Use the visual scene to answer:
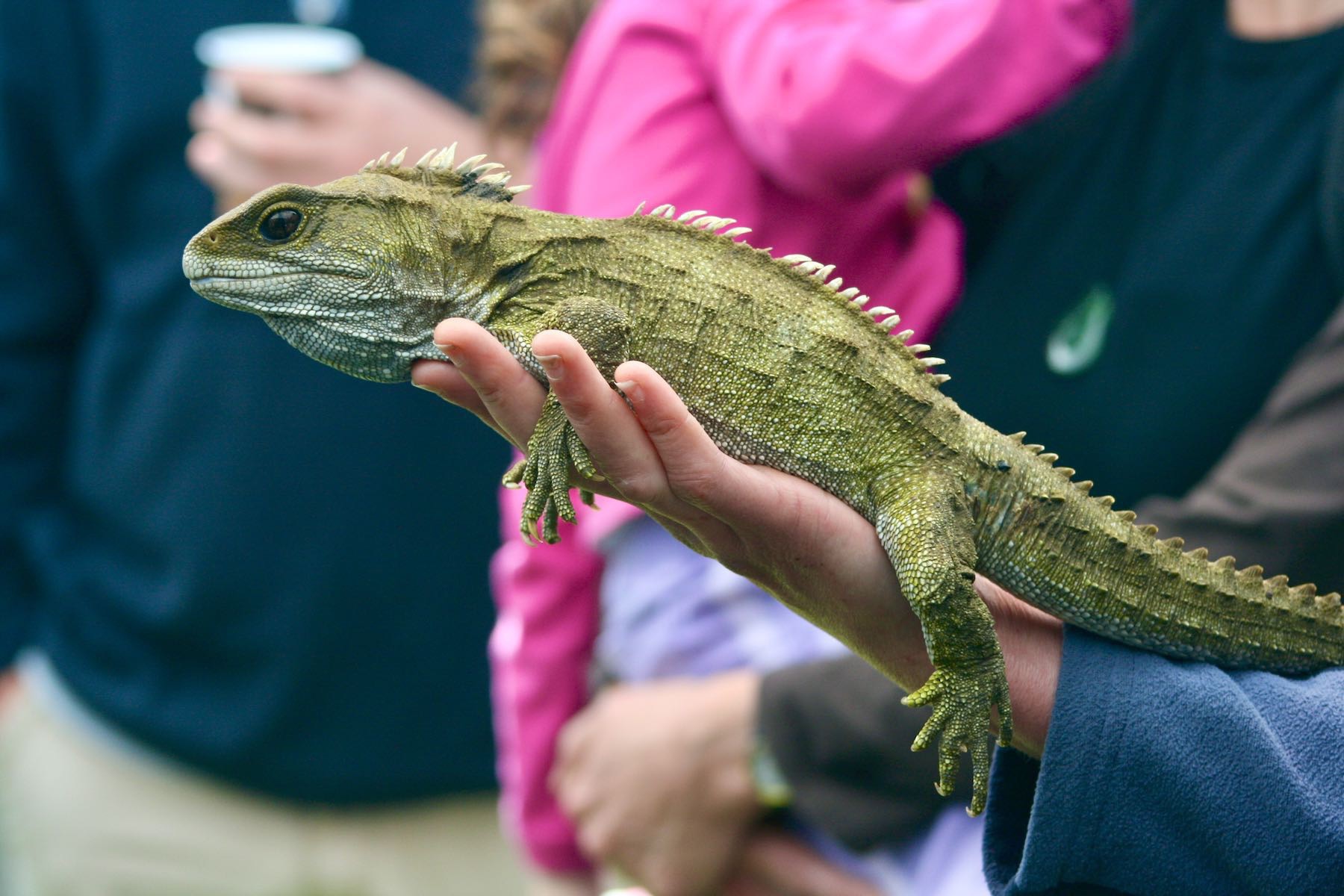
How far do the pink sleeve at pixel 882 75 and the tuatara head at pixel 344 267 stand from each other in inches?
36.4

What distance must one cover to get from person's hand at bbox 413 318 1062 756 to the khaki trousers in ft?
9.41

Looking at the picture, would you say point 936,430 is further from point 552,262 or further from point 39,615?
point 39,615

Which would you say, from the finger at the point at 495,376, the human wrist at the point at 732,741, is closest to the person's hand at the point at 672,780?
the human wrist at the point at 732,741

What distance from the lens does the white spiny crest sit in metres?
2.12

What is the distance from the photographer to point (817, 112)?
8.50 feet

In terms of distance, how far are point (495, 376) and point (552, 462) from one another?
17 centimetres

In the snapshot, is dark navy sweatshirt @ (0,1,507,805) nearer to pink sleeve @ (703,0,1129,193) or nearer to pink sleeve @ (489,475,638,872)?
pink sleeve @ (489,475,638,872)

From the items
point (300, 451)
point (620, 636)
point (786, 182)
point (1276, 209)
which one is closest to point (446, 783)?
point (300, 451)

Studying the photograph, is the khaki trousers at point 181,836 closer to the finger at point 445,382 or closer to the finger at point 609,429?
the finger at point 445,382

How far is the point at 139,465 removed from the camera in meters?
4.17

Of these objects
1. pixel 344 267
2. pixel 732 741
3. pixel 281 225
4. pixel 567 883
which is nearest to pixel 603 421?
pixel 344 267

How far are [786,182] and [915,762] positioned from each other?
1.38 m

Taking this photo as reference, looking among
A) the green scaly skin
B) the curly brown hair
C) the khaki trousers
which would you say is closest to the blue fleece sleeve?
the green scaly skin

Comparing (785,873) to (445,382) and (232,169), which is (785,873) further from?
(232,169)
